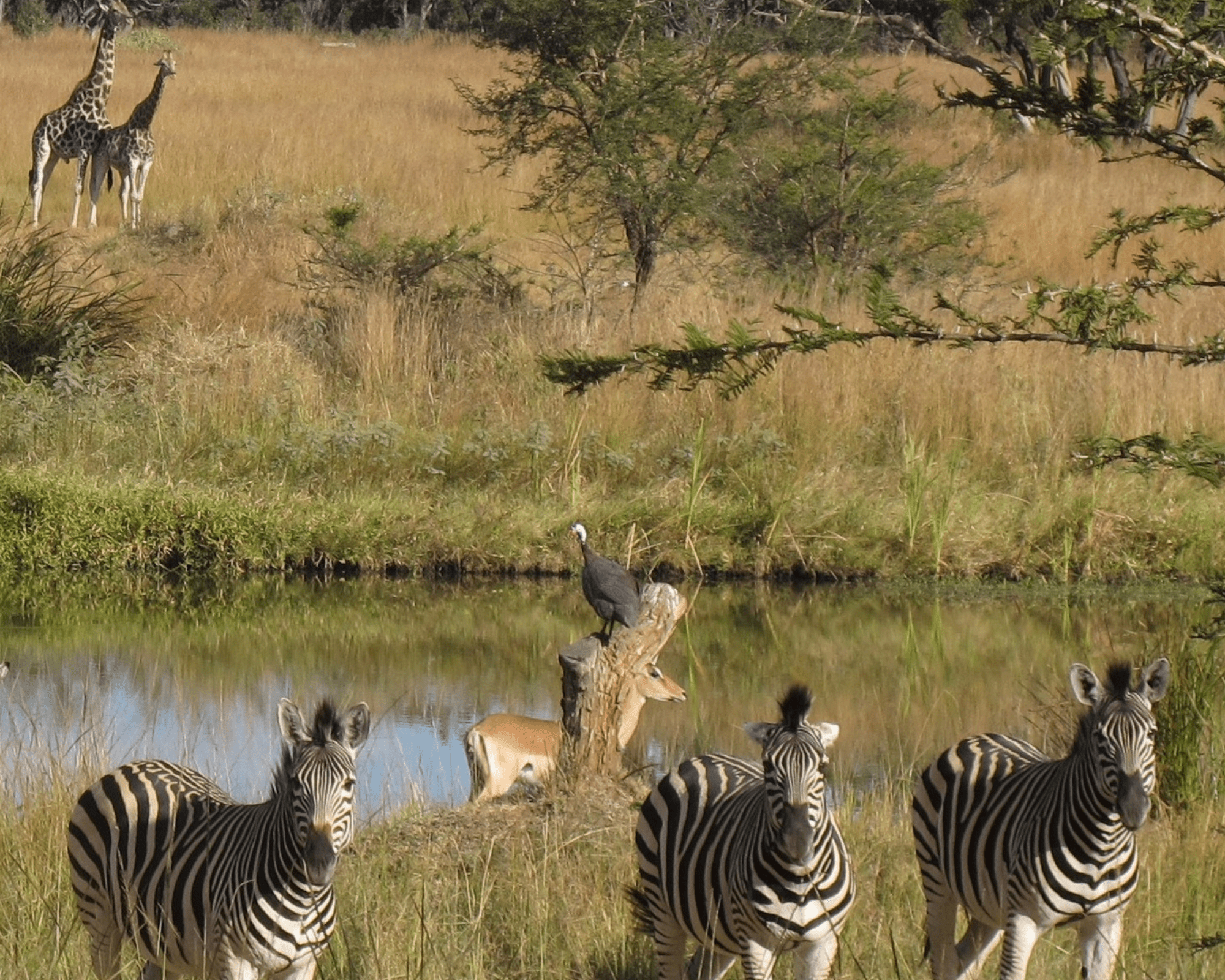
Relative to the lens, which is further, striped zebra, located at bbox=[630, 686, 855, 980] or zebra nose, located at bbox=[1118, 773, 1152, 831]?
zebra nose, located at bbox=[1118, 773, 1152, 831]

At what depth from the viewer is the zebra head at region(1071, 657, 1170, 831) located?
4203 mm

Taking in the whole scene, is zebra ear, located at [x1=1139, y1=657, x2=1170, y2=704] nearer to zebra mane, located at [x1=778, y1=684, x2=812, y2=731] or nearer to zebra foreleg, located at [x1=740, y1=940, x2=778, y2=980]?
zebra mane, located at [x1=778, y1=684, x2=812, y2=731]

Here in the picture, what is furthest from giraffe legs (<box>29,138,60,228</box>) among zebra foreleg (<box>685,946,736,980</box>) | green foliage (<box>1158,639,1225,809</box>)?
zebra foreleg (<box>685,946,736,980</box>)

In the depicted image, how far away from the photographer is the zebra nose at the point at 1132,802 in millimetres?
4168

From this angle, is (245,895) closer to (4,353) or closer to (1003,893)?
(1003,893)

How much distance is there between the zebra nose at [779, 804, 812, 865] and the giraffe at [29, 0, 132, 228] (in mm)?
18514

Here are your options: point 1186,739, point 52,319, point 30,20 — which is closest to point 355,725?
point 1186,739

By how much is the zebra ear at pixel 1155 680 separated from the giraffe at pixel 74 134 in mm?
18350

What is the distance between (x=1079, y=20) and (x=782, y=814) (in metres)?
1.76

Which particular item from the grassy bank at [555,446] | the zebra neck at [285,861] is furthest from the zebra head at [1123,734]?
the grassy bank at [555,446]

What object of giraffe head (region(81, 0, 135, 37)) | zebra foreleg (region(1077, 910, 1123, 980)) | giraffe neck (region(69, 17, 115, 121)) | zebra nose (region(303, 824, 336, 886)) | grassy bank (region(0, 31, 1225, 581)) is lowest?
zebra foreleg (region(1077, 910, 1123, 980))

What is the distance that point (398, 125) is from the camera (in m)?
27.9

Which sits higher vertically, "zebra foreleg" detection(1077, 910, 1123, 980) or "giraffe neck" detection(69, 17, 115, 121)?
"giraffe neck" detection(69, 17, 115, 121)

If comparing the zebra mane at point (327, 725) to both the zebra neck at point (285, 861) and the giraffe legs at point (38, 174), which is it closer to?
the zebra neck at point (285, 861)
